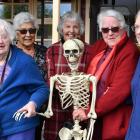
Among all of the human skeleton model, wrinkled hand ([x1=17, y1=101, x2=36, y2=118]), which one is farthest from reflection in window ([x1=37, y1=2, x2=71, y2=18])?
wrinkled hand ([x1=17, y1=101, x2=36, y2=118])

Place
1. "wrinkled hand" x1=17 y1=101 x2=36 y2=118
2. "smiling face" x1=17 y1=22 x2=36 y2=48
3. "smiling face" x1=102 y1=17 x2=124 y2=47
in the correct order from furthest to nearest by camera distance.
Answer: "smiling face" x1=17 y1=22 x2=36 y2=48 → "smiling face" x1=102 y1=17 x2=124 y2=47 → "wrinkled hand" x1=17 y1=101 x2=36 y2=118

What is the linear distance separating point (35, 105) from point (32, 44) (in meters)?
0.95

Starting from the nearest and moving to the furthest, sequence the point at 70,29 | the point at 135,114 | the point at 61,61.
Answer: the point at 135,114, the point at 61,61, the point at 70,29

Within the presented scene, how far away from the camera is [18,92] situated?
3.02 meters

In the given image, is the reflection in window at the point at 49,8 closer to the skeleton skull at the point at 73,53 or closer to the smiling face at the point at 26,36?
the smiling face at the point at 26,36

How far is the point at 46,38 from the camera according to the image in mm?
6797

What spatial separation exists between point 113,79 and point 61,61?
0.57 m

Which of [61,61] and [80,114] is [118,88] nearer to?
[80,114]

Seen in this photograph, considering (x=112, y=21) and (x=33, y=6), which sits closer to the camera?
(x=112, y=21)

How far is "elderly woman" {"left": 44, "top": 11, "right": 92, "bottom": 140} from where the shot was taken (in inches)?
135

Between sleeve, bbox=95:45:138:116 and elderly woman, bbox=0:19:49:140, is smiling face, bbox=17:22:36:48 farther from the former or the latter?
sleeve, bbox=95:45:138:116

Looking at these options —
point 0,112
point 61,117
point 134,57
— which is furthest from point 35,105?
point 134,57

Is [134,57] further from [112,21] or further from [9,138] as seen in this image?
[9,138]

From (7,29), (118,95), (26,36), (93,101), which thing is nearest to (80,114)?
(93,101)
